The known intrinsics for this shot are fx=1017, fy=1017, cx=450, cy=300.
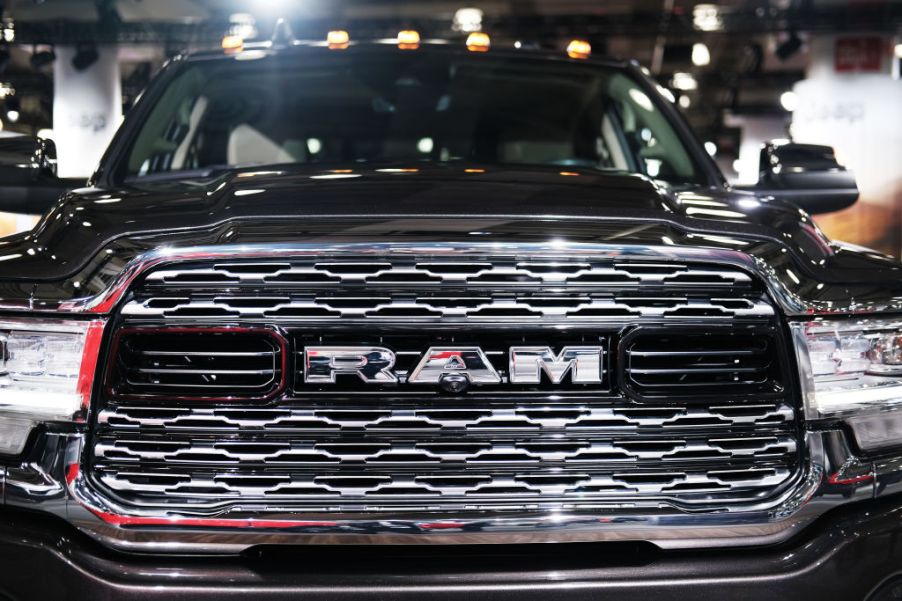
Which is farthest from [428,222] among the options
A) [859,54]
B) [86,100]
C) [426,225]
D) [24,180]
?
[859,54]

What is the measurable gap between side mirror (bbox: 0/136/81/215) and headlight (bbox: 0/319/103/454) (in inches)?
48.1

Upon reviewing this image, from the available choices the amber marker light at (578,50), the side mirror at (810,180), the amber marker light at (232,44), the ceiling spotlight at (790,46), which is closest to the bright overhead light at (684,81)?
the ceiling spotlight at (790,46)

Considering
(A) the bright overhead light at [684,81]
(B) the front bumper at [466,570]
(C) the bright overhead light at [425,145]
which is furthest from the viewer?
(A) the bright overhead light at [684,81]

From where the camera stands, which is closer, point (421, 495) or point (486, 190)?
point (421, 495)

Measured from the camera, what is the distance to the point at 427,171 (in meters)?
2.51

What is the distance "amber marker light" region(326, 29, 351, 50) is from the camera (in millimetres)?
3617

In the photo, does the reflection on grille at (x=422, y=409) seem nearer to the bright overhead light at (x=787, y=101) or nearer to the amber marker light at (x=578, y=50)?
the amber marker light at (x=578, y=50)

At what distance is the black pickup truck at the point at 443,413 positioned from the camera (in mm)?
1790

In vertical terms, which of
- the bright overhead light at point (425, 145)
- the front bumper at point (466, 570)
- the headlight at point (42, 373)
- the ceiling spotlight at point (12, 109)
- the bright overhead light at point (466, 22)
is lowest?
the front bumper at point (466, 570)

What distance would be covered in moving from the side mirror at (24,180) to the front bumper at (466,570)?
4.57ft

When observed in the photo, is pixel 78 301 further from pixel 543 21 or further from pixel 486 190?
pixel 543 21

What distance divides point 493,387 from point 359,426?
25cm

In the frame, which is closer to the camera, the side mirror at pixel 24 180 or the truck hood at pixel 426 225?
the truck hood at pixel 426 225

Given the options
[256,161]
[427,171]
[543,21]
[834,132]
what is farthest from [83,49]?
[427,171]
